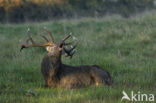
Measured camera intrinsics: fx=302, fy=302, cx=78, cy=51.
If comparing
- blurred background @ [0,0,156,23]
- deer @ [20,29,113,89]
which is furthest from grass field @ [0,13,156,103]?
blurred background @ [0,0,156,23]

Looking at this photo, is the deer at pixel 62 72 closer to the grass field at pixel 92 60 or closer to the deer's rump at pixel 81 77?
the deer's rump at pixel 81 77

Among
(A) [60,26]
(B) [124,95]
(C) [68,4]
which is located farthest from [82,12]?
(B) [124,95]

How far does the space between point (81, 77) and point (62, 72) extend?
49 centimetres

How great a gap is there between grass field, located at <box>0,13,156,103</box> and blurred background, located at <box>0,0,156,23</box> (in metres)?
7.66

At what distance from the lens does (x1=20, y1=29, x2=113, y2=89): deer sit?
7.22m

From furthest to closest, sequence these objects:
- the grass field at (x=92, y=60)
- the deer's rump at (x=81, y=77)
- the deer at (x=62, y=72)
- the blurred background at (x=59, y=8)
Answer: the blurred background at (x=59, y=8) → the deer's rump at (x=81, y=77) → the deer at (x=62, y=72) → the grass field at (x=92, y=60)

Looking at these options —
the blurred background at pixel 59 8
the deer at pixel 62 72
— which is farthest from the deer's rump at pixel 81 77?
→ the blurred background at pixel 59 8

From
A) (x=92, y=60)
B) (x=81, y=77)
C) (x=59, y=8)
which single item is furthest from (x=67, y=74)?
(x=59, y=8)

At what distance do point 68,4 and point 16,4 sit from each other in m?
5.35

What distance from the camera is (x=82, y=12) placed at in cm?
2844

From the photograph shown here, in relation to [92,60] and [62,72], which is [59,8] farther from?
[62,72]

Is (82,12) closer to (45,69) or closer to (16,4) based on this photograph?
(16,4)

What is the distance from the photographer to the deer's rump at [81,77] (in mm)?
7352

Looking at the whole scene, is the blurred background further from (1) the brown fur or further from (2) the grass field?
(1) the brown fur
